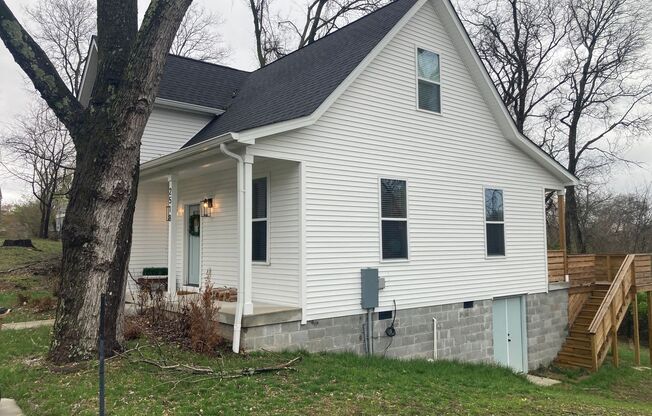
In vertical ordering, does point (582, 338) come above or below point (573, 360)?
above

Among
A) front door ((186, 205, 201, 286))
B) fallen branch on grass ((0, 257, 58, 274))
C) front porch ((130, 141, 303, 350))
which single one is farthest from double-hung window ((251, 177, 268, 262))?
fallen branch on grass ((0, 257, 58, 274))

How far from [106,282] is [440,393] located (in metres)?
4.70

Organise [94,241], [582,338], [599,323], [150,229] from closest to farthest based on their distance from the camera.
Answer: [94,241], [599,323], [150,229], [582,338]

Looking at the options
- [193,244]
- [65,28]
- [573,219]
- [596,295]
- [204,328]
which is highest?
[65,28]

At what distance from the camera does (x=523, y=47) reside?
79.9ft

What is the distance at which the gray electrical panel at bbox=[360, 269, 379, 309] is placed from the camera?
897cm

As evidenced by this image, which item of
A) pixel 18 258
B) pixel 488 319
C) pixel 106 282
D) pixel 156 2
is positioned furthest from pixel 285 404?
pixel 18 258

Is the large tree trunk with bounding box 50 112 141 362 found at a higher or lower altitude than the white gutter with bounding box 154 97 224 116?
lower

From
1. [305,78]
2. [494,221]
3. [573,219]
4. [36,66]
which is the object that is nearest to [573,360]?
[494,221]

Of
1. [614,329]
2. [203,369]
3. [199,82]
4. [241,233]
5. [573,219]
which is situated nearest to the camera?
[203,369]

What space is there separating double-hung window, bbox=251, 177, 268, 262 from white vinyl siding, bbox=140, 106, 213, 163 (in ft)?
14.4

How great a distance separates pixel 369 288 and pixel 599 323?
708 cm

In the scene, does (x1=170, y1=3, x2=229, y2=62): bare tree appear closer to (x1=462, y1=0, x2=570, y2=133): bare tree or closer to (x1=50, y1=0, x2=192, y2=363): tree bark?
(x1=462, y1=0, x2=570, y2=133): bare tree

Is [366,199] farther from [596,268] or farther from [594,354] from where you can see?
[596,268]
